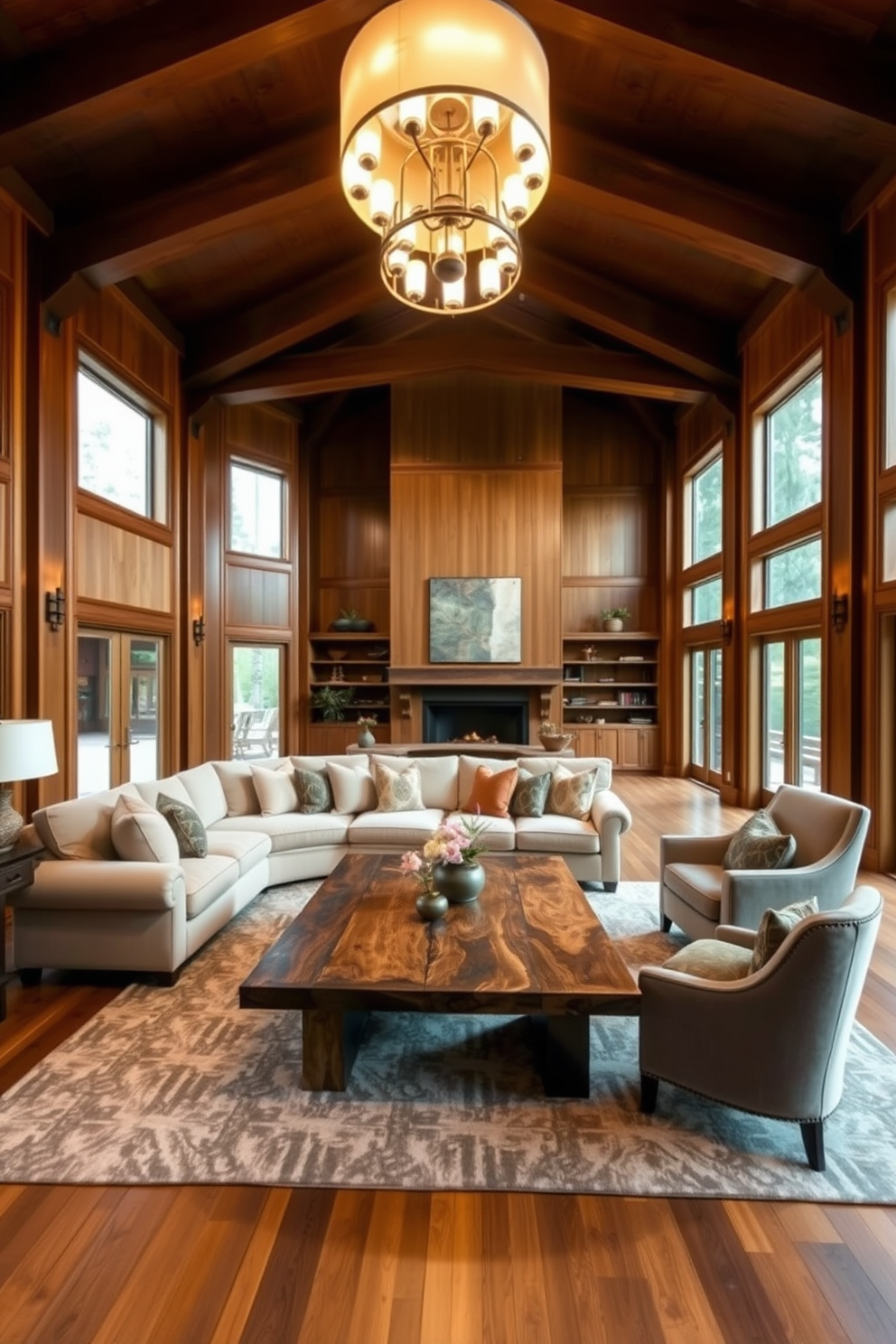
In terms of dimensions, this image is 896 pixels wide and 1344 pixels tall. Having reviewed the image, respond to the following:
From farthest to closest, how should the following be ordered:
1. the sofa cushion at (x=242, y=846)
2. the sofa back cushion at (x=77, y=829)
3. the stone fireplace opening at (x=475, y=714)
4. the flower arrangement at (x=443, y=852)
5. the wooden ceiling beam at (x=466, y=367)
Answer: the stone fireplace opening at (x=475, y=714) < the wooden ceiling beam at (x=466, y=367) < the sofa cushion at (x=242, y=846) < the sofa back cushion at (x=77, y=829) < the flower arrangement at (x=443, y=852)

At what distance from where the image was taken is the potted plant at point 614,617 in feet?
31.4

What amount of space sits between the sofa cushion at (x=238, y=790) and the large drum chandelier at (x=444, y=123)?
3414 millimetres

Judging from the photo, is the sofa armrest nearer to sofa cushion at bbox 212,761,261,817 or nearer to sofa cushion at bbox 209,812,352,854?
sofa cushion at bbox 209,812,352,854

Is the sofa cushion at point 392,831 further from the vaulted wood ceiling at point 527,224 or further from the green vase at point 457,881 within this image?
the vaulted wood ceiling at point 527,224

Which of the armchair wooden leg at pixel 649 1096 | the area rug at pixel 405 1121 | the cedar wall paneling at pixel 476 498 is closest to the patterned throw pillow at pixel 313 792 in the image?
the area rug at pixel 405 1121

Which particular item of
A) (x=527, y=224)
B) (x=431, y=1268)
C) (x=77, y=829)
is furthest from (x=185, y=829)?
(x=527, y=224)

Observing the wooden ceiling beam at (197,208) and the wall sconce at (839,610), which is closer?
the wooden ceiling beam at (197,208)

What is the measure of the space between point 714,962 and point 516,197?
3.70 meters

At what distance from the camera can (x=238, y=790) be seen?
4883mm

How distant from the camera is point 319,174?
16.4 ft

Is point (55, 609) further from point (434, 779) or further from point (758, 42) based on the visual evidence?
point (758, 42)

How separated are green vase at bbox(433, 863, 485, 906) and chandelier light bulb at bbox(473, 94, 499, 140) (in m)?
3.40

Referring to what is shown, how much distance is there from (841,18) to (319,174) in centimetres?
353

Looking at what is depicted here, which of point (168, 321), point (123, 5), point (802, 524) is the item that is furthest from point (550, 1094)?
point (168, 321)
